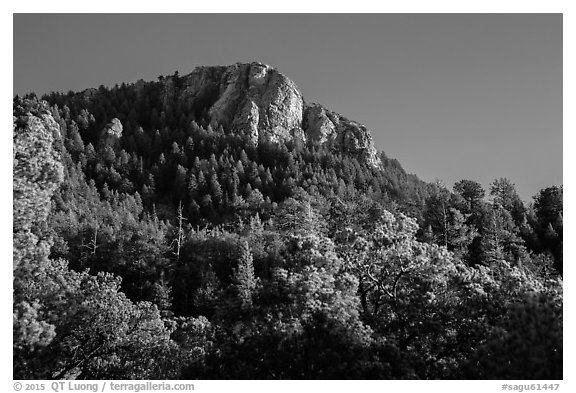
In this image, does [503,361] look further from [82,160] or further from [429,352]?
[82,160]

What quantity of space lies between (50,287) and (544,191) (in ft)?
242

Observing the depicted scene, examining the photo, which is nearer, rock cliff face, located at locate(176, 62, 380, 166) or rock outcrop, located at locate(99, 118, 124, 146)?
rock outcrop, located at locate(99, 118, 124, 146)

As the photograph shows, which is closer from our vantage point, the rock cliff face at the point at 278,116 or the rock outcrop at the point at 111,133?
the rock outcrop at the point at 111,133

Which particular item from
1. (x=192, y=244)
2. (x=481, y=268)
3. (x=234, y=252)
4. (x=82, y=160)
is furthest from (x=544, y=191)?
(x=82, y=160)

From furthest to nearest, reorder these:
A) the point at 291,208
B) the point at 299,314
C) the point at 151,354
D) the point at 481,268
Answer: the point at 291,208, the point at 151,354, the point at 481,268, the point at 299,314

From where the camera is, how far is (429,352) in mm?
16391

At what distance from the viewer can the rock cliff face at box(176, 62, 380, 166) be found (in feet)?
570

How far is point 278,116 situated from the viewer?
585 feet

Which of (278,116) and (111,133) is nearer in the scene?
(111,133)

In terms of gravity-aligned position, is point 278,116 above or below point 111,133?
above

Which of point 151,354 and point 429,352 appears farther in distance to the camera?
point 151,354

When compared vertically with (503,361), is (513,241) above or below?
above

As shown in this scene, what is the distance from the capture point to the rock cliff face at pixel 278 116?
174 m
